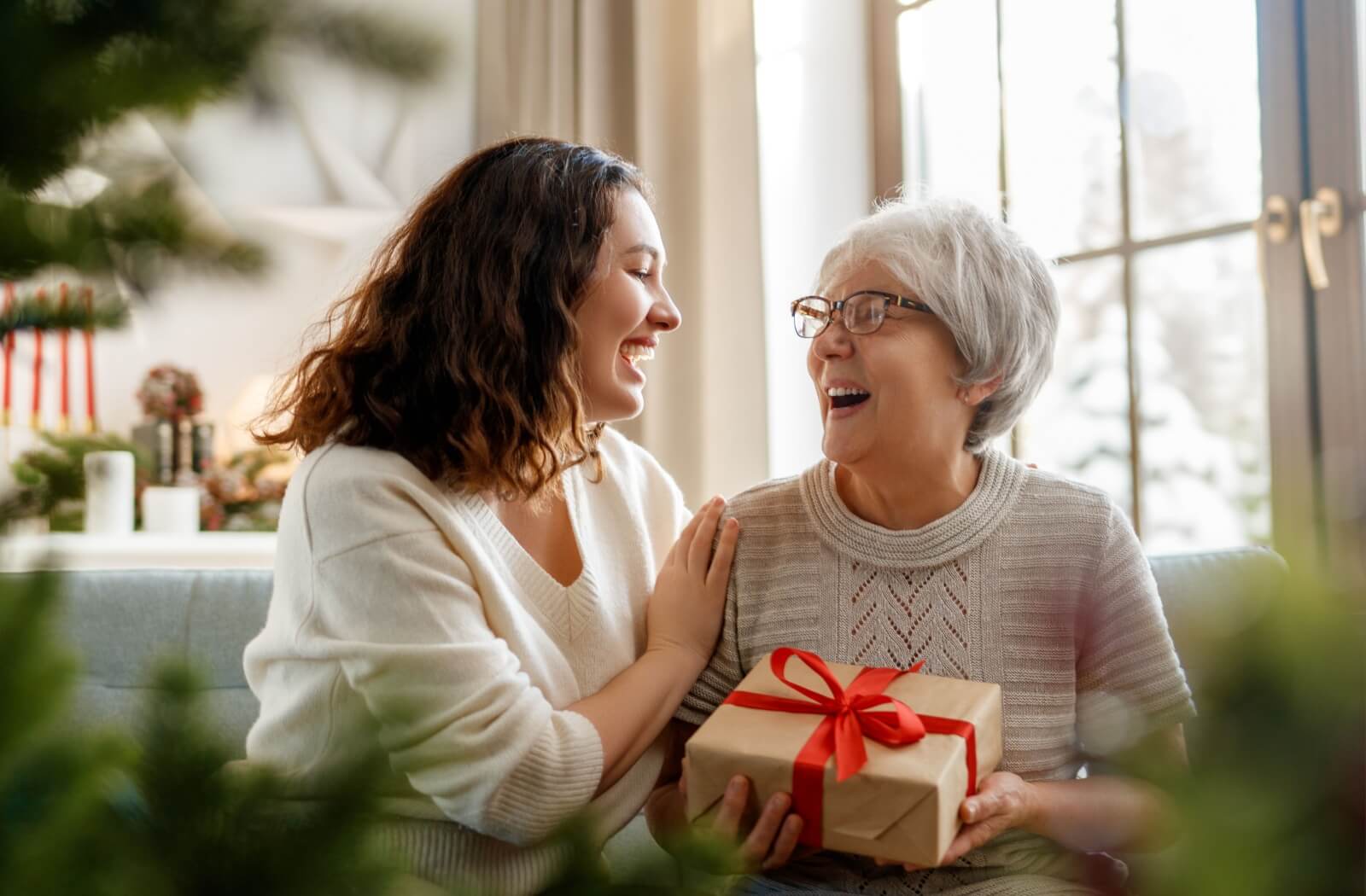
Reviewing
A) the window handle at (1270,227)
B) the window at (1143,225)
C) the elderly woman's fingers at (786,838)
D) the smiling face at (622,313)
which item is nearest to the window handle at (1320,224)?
the window handle at (1270,227)

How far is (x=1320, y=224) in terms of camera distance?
2021mm

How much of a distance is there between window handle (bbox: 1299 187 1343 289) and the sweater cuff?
1609 millimetres

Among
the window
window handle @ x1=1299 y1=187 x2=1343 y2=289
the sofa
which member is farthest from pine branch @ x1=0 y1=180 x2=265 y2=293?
window handle @ x1=1299 y1=187 x2=1343 y2=289

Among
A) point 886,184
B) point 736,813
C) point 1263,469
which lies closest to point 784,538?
point 736,813

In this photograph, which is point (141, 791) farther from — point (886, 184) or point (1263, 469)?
point (886, 184)

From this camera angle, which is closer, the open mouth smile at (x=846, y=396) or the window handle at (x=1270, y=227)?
the open mouth smile at (x=846, y=396)

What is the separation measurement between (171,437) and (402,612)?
2488 millimetres

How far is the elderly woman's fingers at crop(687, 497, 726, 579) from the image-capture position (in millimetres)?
1477

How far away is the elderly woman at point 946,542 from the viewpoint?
1342 millimetres

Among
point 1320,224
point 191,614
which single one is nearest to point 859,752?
point 191,614

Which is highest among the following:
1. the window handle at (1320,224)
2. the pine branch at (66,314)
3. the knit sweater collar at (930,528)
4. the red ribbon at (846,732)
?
the window handle at (1320,224)

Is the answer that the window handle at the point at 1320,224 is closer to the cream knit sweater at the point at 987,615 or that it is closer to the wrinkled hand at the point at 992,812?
the cream knit sweater at the point at 987,615

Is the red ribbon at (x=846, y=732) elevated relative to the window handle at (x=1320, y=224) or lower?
lower

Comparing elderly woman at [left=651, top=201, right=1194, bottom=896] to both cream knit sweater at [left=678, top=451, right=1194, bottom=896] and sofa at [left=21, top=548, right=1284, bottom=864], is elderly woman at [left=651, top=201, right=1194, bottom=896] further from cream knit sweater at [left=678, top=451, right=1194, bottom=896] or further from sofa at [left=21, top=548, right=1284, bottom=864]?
sofa at [left=21, top=548, right=1284, bottom=864]
